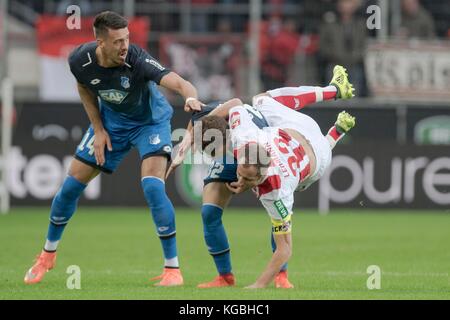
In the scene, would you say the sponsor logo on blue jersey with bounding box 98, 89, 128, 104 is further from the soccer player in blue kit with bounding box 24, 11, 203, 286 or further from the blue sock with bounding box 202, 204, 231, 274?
the blue sock with bounding box 202, 204, 231, 274

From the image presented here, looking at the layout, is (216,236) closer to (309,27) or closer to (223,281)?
(223,281)

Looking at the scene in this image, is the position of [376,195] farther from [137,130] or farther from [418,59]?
[137,130]

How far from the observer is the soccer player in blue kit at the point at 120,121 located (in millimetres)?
9289

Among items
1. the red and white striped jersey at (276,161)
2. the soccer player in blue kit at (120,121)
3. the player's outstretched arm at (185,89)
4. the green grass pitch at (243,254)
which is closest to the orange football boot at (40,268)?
the soccer player in blue kit at (120,121)

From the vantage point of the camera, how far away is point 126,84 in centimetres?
955

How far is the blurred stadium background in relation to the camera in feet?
61.8

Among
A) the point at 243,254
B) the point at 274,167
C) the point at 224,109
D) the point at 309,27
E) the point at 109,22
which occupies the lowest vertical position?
the point at 243,254

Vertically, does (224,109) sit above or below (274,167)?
above

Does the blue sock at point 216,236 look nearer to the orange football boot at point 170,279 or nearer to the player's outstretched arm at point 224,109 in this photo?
the orange football boot at point 170,279

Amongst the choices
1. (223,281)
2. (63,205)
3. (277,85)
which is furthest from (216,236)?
(277,85)

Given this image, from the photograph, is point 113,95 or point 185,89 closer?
point 185,89

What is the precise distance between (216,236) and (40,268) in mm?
1610

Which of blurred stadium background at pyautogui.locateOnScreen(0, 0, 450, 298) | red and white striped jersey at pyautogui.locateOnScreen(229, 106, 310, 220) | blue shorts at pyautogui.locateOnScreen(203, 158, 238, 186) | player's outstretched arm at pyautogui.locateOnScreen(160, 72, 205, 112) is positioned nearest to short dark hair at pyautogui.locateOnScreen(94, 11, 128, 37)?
player's outstretched arm at pyautogui.locateOnScreen(160, 72, 205, 112)
